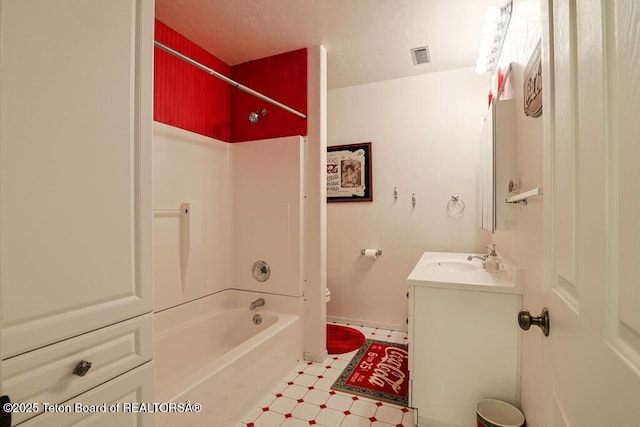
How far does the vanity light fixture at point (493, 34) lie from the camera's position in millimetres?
1835

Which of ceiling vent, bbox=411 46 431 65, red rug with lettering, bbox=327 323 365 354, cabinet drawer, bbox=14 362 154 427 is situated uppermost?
ceiling vent, bbox=411 46 431 65

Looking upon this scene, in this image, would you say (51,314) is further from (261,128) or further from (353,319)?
(353,319)

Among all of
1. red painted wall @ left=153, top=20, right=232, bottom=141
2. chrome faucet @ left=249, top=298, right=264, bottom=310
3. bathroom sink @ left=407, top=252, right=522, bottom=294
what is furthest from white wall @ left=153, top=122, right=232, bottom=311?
bathroom sink @ left=407, top=252, right=522, bottom=294

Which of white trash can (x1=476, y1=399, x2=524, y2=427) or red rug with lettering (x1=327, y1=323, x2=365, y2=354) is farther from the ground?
white trash can (x1=476, y1=399, x2=524, y2=427)

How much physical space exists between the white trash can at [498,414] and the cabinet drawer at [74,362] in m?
1.54

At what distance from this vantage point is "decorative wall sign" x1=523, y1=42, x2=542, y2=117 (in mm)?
1129

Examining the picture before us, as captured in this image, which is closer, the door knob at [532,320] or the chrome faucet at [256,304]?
the door knob at [532,320]

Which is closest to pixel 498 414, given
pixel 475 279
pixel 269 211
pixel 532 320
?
pixel 475 279

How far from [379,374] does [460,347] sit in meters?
0.87

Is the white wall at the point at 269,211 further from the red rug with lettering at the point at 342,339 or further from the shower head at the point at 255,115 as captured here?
the red rug with lettering at the point at 342,339

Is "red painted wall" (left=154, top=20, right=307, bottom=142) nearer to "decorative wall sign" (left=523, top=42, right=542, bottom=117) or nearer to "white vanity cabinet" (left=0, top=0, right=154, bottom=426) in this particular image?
"white vanity cabinet" (left=0, top=0, right=154, bottom=426)

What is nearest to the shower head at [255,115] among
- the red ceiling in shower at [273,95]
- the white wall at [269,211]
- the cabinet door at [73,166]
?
the red ceiling in shower at [273,95]

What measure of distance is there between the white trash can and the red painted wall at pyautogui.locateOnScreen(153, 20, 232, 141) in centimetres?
262

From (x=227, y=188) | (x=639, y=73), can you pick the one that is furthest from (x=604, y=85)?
(x=227, y=188)
